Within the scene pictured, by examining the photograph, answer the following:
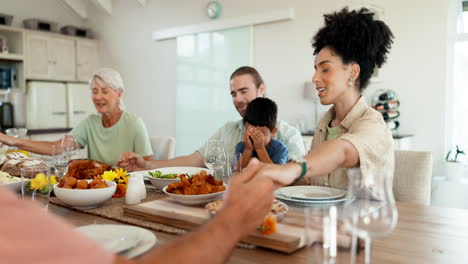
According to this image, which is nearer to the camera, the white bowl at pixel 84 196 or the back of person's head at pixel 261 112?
the white bowl at pixel 84 196

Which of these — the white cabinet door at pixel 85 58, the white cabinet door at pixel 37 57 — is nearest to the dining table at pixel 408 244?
the white cabinet door at pixel 37 57

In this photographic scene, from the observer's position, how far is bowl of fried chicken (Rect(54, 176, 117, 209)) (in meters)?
1.28

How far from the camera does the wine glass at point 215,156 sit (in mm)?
1417

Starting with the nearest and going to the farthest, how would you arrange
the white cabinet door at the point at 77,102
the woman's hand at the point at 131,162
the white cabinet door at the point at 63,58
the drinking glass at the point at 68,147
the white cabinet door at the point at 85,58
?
the drinking glass at the point at 68,147 < the woman's hand at the point at 131,162 < the white cabinet door at the point at 63,58 < the white cabinet door at the point at 77,102 < the white cabinet door at the point at 85,58

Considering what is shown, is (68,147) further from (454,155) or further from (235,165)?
(454,155)

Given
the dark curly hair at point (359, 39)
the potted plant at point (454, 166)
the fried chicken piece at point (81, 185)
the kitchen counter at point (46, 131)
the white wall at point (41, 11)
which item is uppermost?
the white wall at point (41, 11)

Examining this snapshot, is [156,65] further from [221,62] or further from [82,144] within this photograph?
[82,144]

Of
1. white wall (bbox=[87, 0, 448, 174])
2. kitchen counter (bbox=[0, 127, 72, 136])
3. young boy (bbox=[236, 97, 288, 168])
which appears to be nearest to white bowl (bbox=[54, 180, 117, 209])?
young boy (bbox=[236, 97, 288, 168])

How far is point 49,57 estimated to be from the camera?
19.7 feet

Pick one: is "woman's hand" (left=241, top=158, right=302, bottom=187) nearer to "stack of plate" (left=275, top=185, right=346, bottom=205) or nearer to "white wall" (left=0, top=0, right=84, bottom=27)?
"stack of plate" (left=275, top=185, right=346, bottom=205)

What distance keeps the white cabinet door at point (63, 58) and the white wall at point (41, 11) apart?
533 millimetres

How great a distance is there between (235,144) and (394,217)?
6.03ft

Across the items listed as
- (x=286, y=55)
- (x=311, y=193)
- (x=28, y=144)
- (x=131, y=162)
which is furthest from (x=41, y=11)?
(x=311, y=193)

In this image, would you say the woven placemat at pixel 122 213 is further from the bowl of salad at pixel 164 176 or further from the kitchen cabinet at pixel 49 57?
the kitchen cabinet at pixel 49 57
